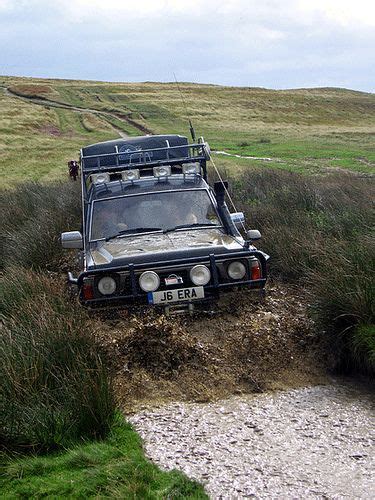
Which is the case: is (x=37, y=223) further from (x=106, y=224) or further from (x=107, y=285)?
(x=107, y=285)

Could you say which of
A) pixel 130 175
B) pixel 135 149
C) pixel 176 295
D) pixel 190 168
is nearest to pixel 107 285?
pixel 176 295

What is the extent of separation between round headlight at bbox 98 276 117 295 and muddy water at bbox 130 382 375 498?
5.40 ft

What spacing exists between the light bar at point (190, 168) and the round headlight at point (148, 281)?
296 cm

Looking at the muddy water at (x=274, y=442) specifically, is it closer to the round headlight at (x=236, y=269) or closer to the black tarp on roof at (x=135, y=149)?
the round headlight at (x=236, y=269)

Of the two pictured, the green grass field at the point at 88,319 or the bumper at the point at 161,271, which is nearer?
the green grass field at the point at 88,319

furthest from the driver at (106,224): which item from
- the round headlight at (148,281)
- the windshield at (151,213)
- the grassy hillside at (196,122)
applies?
the grassy hillside at (196,122)

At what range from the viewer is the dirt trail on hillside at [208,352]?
668 cm

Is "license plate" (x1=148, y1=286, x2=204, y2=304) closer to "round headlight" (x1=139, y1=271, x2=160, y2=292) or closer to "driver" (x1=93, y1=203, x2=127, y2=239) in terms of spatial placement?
"round headlight" (x1=139, y1=271, x2=160, y2=292)

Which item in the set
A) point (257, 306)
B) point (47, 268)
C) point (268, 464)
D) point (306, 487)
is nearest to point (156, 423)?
point (268, 464)

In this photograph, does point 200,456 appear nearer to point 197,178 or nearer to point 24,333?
point 24,333

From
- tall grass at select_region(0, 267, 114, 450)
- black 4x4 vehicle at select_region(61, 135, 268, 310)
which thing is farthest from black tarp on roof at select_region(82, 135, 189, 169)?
tall grass at select_region(0, 267, 114, 450)

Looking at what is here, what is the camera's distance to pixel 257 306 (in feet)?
26.5

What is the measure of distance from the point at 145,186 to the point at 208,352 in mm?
3228

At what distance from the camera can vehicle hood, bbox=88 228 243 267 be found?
7793mm
